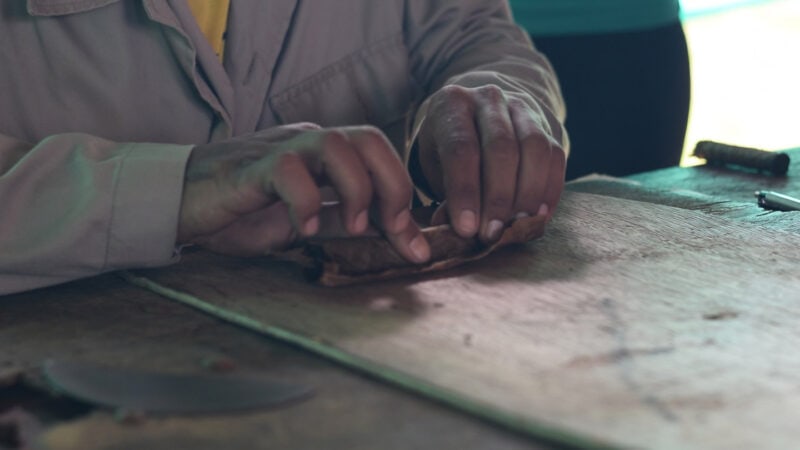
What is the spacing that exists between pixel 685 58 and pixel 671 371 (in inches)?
63.9

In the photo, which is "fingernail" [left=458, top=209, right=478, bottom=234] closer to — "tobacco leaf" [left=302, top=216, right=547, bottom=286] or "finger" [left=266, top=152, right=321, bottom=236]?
"tobacco leaf" [left=302, top=216, right=547, bottom=286]

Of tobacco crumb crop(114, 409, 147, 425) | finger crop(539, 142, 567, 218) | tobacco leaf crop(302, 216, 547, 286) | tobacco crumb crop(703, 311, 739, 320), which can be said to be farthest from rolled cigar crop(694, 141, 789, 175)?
tobacco crumb crop(114, 409, 147, 425)

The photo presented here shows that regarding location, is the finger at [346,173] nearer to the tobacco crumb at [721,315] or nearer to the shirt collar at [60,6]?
the tobacco crumb at [721,315]

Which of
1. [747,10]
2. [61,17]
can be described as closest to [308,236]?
[61,17]

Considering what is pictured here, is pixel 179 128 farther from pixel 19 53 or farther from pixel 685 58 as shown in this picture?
pixel 685 58

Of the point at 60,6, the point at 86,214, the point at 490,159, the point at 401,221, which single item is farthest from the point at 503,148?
the point at 60,6

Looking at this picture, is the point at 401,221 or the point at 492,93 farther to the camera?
the point at 492,93

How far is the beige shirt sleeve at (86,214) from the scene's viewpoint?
3.30 feet

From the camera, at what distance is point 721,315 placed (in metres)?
0.87

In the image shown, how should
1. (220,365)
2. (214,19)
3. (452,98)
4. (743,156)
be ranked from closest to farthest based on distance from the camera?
1. (220,365)
2. (452,98)
3. (214,19)
4. (743,156)

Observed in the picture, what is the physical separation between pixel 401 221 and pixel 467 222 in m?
0.09

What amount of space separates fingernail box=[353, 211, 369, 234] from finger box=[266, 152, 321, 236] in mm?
46

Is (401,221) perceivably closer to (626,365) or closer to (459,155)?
(459,155)

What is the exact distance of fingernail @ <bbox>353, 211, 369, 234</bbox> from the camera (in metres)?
1.00
